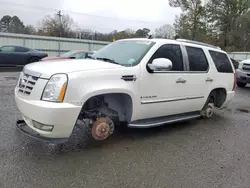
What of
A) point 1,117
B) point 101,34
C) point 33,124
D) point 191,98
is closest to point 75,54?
point 1,117

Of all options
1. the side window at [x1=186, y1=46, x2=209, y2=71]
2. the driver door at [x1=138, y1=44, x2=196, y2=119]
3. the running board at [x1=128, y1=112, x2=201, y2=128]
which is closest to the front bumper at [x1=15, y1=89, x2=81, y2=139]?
the running board at [x1=128, y1=112, x2=201, y2=128]

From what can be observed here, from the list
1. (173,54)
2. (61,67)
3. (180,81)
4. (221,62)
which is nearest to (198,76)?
(180,81)

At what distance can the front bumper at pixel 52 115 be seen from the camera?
2967 mm

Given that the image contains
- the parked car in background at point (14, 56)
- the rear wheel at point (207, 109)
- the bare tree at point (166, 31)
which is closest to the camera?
the rear wheel at point (207, 109)

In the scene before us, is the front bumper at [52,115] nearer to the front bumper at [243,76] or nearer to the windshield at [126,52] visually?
the windshield at [126,52]

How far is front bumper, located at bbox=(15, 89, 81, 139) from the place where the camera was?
2967mm

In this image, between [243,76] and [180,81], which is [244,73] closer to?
[243,76]

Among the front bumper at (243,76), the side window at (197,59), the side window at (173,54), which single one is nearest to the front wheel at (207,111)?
the side window at (197,59)

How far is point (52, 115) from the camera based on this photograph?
9.73 feet

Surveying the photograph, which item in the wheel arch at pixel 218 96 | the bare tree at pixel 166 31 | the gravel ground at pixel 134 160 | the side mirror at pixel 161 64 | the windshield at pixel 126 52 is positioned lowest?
the gravel ground at pixel 134 160

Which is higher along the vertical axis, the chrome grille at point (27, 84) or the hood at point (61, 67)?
the hood at point (61, 67)

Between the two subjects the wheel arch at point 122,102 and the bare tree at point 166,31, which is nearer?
the wheel arch at point 122,102

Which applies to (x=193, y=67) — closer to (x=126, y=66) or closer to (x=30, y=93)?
(x=126, y=66)

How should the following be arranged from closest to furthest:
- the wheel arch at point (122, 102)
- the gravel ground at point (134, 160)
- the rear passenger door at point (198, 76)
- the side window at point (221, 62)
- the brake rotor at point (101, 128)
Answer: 1. the gravel ground at point (134, 160)
2. the brake rotor at point (101, 128)
3. the wheel arch at point (122, 102)
4. the rear passenger door at point (198, 76)
5. the side window at point (221, 62)
